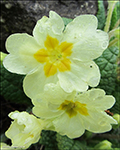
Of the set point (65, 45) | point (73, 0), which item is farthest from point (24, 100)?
point (73, 0)

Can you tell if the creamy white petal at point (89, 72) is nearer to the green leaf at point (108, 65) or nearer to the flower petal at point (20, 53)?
the flower petal at point (20, 53)

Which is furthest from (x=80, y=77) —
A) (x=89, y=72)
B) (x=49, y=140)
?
(x=49, y=140)

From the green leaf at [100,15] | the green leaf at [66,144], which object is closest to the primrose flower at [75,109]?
the green leaf at [66,144]

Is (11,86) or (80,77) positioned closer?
(80,77)

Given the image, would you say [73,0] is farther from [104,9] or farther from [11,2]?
[11,2]

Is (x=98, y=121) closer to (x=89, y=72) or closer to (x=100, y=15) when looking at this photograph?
(x=89, y=72)

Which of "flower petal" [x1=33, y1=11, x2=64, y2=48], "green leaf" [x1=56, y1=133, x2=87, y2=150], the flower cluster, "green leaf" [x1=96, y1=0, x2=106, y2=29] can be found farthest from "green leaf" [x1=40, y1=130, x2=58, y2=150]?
"green leaf" [x1=96, y1=0, x2=106, y2=29]
